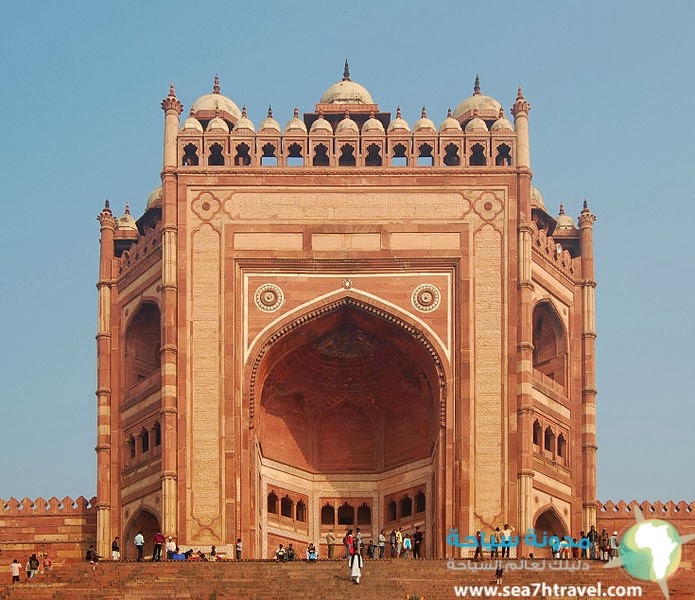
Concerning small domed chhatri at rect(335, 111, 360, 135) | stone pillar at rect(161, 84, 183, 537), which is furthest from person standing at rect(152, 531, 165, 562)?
small domed chhatri at rect(335, 111, 360, 135)

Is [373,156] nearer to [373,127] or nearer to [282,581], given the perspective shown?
[373,127]

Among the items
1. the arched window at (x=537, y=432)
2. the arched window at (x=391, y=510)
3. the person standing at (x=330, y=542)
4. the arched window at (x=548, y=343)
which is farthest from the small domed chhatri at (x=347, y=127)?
the person standing at (x=330, y=542)

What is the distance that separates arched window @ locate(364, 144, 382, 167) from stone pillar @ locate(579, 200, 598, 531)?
18.6ft

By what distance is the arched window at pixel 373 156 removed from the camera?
45.5 meters

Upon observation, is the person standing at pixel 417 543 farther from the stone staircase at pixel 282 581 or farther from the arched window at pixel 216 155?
the arched window at pixel 216 155

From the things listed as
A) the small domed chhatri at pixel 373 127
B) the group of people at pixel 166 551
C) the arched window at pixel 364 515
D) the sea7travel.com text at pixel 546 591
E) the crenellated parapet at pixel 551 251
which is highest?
the small domed chhatri at pixel 373 127

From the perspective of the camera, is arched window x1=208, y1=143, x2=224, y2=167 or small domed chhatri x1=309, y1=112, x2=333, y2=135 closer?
arched window x1=208, y1=143, x2=224, y2=167

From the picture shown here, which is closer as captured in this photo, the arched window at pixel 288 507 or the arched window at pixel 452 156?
the arched window at pixel 452 156

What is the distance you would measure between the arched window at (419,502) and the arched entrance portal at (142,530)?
5.93 m

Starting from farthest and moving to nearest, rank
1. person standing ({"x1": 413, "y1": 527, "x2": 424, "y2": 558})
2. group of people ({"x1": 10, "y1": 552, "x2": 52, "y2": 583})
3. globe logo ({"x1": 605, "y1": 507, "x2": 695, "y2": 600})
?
person standing ({"x1": 413, "y1": 527, "x2": 424, "y2": 558}), group of people ({"x1": 10, "y1": 552, "x2": 52, "y2": 583}), globe logo ({"x1": 605, "y1": 507, "x2": 695, "y2": 600})

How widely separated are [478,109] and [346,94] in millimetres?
3297

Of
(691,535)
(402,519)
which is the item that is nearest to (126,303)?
(402,519)

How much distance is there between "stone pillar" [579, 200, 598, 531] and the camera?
4578 cm

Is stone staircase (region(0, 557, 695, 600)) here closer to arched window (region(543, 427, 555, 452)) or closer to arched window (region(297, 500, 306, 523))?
arched window (region(543, 427, 555, 452))
